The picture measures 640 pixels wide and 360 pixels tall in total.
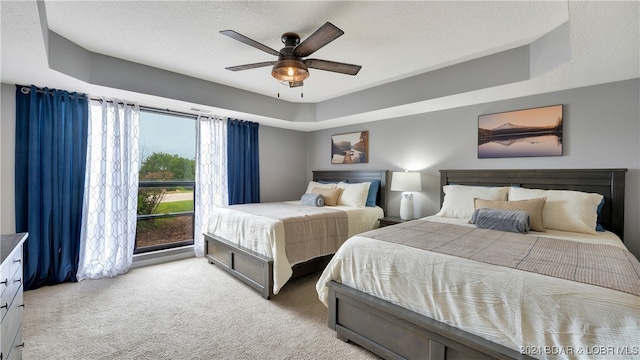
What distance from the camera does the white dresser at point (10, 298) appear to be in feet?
4.17

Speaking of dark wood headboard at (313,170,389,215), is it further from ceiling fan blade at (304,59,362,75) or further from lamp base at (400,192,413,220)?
ceiling fan blade at (304,59,362,75)

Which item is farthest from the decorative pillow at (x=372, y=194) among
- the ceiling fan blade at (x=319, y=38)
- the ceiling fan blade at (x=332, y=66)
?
the ceiling fan blade at (x=319, y=38)

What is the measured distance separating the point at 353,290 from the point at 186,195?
330 centimetres

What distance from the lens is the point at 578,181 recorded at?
272 cm

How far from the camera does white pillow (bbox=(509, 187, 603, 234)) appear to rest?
2363 millimetres

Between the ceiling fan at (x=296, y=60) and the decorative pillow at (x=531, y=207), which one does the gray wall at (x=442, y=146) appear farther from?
the ceiling fan at (x=296, y=60)

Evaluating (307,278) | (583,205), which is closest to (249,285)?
(307,278)

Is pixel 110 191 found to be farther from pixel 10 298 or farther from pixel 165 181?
pixel 10 298

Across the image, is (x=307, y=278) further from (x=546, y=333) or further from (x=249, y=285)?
(x=546, y=333)

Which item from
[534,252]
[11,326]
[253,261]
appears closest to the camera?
[11,326]

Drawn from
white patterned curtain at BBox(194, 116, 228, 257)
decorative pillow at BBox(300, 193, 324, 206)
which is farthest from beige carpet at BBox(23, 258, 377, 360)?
decorative pillow at BBox(300, 193, 324, 206)

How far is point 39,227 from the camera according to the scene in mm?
2879

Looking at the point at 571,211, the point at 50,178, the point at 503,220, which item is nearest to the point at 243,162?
the point at 50,178

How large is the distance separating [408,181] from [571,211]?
66.4 inches
